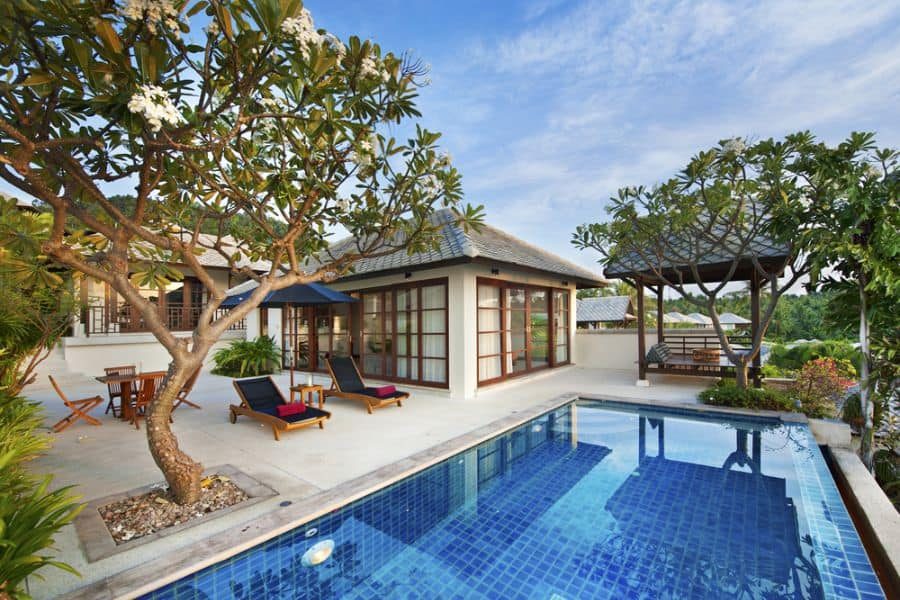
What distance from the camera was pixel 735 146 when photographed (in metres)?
7.12

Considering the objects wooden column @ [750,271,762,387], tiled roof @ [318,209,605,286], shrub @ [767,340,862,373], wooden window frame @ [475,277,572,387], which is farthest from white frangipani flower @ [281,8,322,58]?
shrub @ [767,340,862,373]

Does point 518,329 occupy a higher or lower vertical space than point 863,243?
lower

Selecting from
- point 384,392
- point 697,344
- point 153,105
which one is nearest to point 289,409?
point 384,392

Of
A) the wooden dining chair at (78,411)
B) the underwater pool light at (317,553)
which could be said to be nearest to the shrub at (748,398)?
the underwater pool light at (317,553)

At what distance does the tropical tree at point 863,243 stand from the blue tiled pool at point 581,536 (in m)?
1.55

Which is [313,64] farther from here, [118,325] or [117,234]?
[118,325]

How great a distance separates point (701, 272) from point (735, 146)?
4457 mm

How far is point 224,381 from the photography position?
12508 mm

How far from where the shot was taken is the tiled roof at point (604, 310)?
27.7 m

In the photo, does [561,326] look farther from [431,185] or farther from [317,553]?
[317,553]

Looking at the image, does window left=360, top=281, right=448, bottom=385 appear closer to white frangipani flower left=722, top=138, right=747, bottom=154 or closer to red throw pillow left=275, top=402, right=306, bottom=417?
red throw pillow left=275, top=402, right=306, bottom=417

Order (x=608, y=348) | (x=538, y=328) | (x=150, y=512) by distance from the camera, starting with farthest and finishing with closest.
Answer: (x=608, y=348), (x=538, y=328), (x=150, y=512)

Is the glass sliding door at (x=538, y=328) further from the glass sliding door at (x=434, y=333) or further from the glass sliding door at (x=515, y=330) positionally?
the glass sliding door at (x=434, y=333)

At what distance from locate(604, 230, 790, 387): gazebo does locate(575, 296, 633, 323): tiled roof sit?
601 inches
